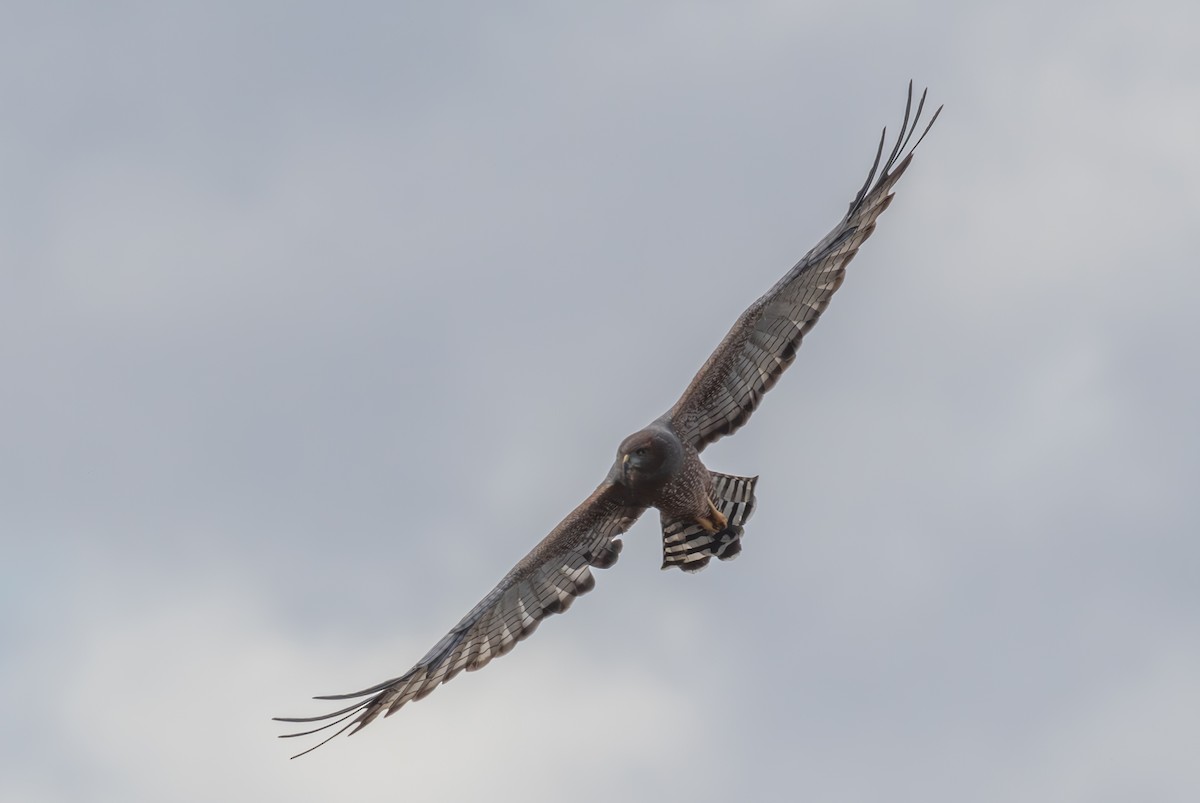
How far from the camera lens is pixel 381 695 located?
21.4 metres

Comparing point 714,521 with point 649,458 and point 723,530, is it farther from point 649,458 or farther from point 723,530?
point 649,458

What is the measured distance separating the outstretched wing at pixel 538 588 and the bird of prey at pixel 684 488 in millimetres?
10

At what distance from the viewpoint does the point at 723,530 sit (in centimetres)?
2269

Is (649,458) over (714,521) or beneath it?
over

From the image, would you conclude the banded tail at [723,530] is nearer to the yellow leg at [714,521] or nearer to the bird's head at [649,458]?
the yellow leg at [714,521]

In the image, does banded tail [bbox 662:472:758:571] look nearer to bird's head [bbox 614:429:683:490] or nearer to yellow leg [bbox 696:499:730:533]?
yellow leg [bbox 696:499:730:533]

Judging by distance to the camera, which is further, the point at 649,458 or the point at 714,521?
the point at 714,521

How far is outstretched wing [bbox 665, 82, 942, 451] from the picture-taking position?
22.0 meters

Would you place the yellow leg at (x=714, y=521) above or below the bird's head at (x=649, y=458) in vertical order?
below

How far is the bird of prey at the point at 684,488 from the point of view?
2192cm

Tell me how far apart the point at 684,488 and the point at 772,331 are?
1.85 metres

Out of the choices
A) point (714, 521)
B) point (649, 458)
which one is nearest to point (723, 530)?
point (714, 521)

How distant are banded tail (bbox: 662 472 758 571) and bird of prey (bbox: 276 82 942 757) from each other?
0.01m

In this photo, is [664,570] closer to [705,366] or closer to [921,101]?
[705,366]
